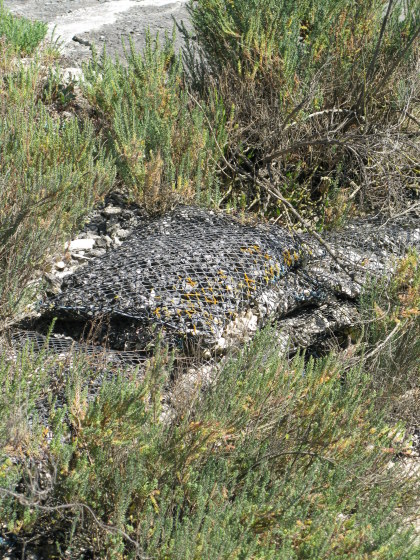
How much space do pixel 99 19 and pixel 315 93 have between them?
12.0 ft

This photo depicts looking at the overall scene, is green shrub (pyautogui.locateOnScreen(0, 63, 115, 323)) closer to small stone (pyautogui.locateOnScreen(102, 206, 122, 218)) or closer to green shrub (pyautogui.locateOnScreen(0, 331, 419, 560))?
small stone (pyautogui.locateOnScreen(102, 206, 122, 218))

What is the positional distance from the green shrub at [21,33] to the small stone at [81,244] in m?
2.54

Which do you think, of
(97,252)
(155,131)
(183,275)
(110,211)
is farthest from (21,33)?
(183,275)

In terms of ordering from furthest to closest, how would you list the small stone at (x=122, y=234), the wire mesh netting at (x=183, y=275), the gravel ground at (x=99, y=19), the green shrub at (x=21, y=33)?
the gravel ground at (x=99, y=19)
the green shrub at (x=21, y=33)
the small stone at (x=122, y=234)
the wire mesh netting at (x=183, y=275)

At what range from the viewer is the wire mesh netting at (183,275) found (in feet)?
13.4

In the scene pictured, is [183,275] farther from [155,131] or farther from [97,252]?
[155,131]

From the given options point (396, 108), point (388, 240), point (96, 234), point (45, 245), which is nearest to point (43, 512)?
point (45, 245)

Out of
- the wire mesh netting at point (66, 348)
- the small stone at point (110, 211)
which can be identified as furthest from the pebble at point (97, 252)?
the wire mesh netting at point (66, 348)

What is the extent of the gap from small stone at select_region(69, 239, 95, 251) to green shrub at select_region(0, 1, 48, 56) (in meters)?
2.54

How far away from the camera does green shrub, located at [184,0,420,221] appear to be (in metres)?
5.48

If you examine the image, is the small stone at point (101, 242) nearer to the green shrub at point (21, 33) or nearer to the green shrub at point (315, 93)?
the green shrub at point (315, 93)

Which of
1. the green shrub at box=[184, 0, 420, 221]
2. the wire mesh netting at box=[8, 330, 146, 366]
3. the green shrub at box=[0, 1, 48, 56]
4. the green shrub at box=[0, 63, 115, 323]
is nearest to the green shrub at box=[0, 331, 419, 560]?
the wire mesh netting at box=[8, 330, 146, 366]

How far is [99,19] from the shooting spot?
26.7 ft

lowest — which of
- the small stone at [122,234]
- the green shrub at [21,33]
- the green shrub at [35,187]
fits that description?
the small stone at [122,234]
